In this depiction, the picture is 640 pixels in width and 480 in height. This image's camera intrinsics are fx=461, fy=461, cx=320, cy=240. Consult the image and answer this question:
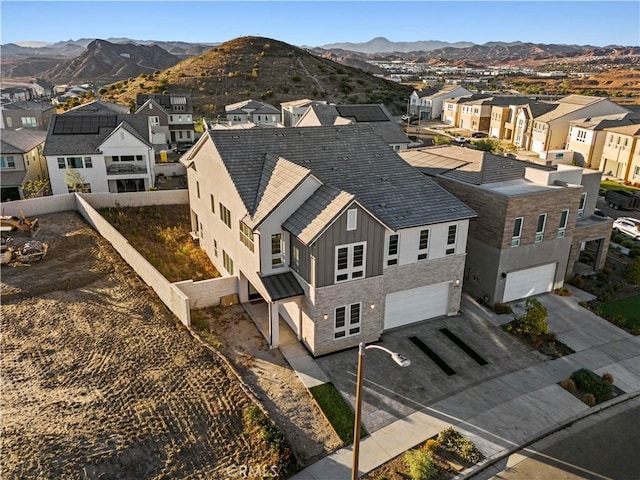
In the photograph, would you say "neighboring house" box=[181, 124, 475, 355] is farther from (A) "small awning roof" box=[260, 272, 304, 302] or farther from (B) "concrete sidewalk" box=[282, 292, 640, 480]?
(B) "concrete sidewalk" box=[282, 292, 640, 480]

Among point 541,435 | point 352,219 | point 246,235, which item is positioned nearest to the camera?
point 541,435

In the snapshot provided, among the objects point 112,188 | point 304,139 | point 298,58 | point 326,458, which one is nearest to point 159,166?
point 112,188

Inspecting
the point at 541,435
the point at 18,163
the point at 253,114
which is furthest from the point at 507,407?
the point at 253,114

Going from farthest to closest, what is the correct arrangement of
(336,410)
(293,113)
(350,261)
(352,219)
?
1. (293,113)
2. (350,261)
3. (352,219)
4. (336,410)

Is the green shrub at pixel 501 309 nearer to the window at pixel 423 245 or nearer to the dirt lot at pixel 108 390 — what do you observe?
the window at pixel 423 245

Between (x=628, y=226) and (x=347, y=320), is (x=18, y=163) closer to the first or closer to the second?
(x=347, y=320)

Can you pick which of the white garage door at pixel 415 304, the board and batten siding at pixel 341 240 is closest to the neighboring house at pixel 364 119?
the white garage door at pixel 415 304
